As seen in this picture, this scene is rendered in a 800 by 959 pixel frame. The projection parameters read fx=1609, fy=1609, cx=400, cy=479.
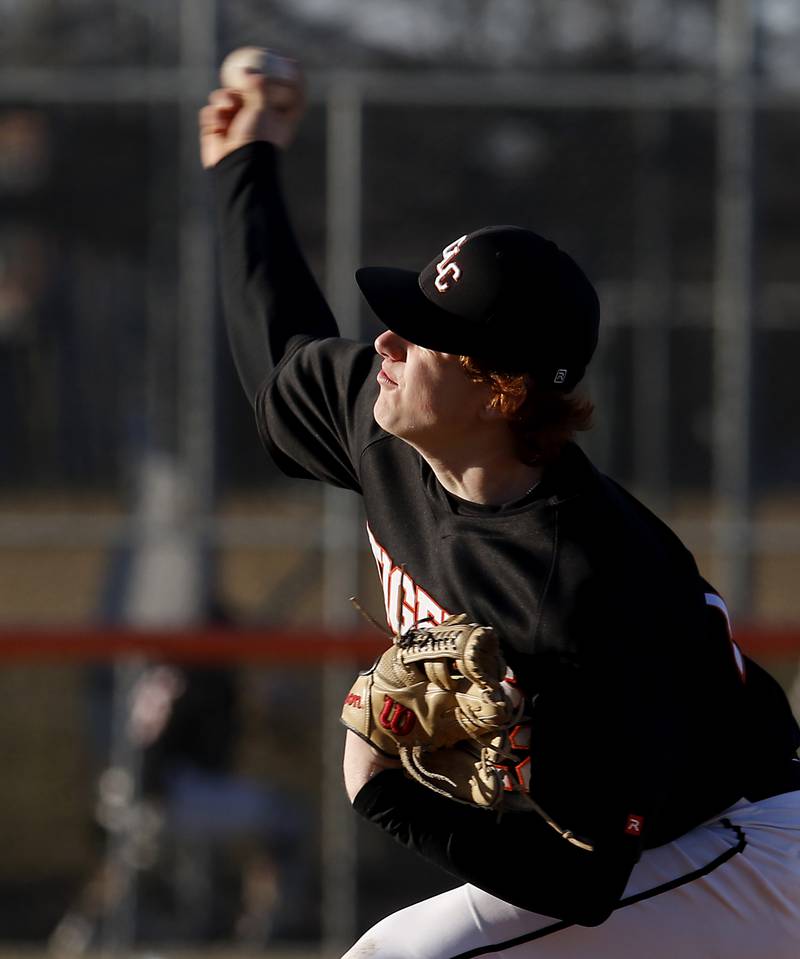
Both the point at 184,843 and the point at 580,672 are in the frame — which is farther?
the point at 184,843

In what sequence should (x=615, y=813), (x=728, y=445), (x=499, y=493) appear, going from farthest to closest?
1. (x=728, y=445)
2. (x=499, y=493)
3. (x=615, y=813)

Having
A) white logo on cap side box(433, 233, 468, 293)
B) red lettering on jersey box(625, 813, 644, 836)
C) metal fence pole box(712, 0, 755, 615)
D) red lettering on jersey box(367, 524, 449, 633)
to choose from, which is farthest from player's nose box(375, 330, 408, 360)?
metal fence pole box(712, 0, 755, 615)

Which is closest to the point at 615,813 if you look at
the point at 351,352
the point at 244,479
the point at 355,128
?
the point at 351,352

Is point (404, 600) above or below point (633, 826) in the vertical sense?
above

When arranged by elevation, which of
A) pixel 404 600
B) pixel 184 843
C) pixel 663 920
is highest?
pixel 404 600

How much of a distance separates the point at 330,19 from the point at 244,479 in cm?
189

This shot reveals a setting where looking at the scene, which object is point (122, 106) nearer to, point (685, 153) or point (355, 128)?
point (355, 128)

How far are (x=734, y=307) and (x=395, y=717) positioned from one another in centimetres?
413

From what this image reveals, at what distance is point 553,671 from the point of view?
87.5 inches

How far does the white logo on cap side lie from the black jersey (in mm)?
312

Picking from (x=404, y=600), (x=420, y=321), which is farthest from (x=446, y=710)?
(x=420, y=321)

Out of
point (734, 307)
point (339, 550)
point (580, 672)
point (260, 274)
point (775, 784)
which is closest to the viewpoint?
point (580, 672)

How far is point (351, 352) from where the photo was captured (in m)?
2.86

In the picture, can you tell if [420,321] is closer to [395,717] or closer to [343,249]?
[395,717]
